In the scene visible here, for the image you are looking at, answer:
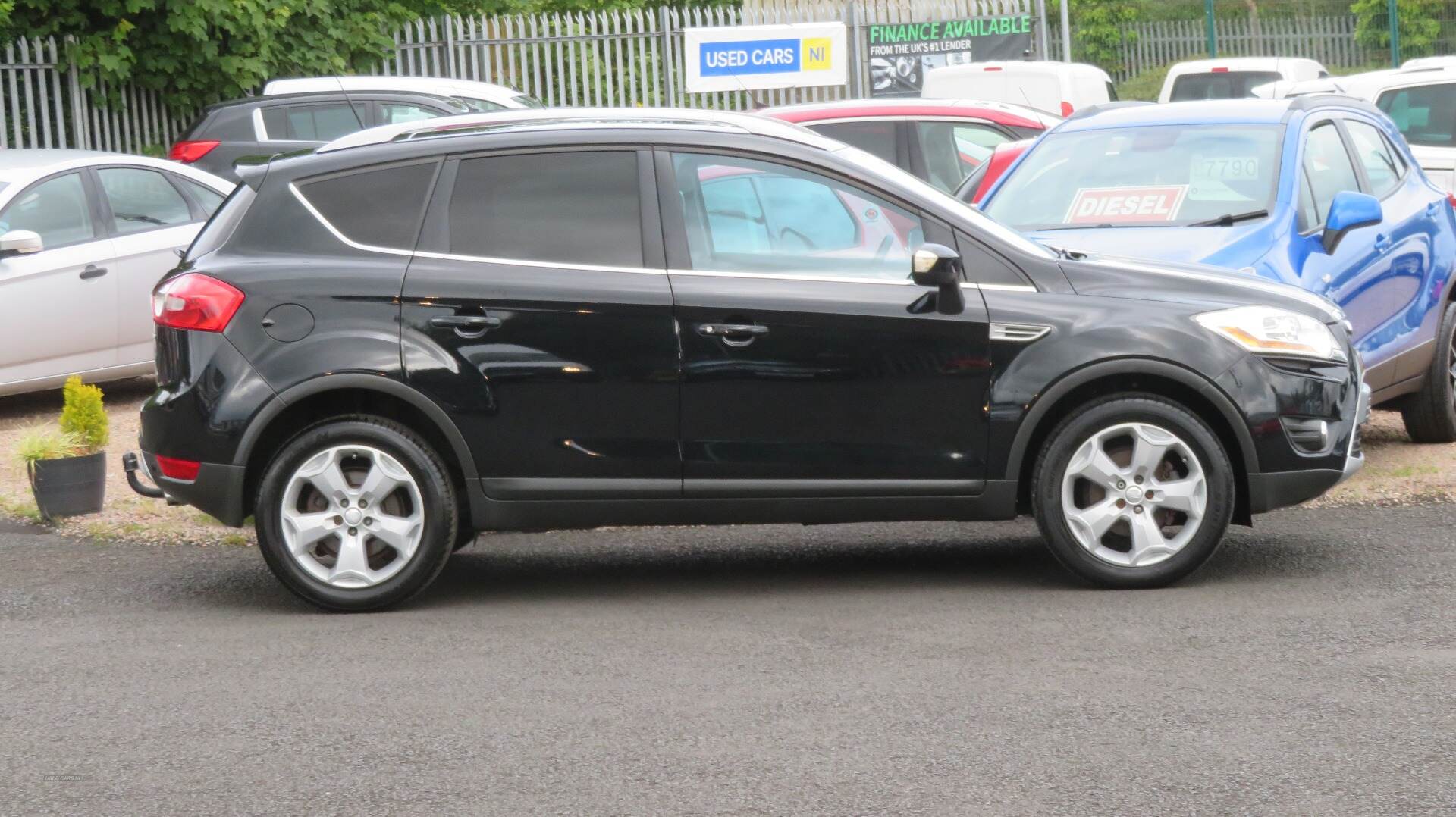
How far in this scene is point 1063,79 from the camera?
63.3 ft

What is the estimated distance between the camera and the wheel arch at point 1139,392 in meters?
6.50

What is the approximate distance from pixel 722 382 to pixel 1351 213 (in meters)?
3.38

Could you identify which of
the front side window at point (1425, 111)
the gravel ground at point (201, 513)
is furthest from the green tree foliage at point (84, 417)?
the front side window at point (1425, 111)

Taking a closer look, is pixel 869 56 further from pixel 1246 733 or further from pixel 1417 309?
pixel 1246 733

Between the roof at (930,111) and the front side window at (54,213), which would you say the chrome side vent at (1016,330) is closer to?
the front side window at (54,213)

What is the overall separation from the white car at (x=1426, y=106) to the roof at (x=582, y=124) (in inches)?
409

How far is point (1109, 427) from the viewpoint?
651 centimetres

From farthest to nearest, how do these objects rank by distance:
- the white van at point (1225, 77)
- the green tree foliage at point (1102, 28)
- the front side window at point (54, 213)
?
the green tree foliage at point (1102, 28)
the white van at point (1225, 77)
the front side window at point (54, 213)

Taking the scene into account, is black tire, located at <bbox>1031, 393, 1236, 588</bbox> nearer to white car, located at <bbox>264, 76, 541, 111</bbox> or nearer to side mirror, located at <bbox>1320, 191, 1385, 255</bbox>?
side mirror, located at <bbox>1320, 191, 1385, 255</bbox>

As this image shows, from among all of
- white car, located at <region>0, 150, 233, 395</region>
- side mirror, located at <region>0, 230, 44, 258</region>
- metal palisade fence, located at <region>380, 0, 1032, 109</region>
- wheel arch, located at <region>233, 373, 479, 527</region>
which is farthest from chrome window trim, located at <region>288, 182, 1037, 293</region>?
metal palisade fence, located at <region>380, 0, 1032, 109</region>

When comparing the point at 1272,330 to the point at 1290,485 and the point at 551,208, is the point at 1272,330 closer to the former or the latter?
the point at 1290,485

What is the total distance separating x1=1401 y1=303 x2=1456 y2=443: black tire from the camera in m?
9.45

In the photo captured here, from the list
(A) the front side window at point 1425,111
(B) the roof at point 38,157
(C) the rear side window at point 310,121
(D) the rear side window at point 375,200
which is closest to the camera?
(D) the rear side window at point 375,200

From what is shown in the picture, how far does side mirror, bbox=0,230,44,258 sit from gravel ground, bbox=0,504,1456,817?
13.4ft
